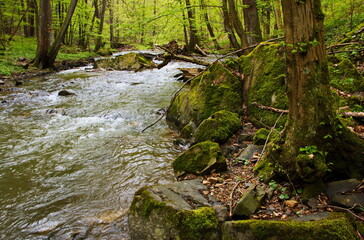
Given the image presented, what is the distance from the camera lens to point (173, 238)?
2.56 metres

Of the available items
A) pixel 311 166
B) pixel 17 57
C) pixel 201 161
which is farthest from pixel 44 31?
pixel 311 166

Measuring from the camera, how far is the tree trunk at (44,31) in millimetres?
14023

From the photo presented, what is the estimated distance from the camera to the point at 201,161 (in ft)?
13.6

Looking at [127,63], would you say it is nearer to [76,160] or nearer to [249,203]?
[76,160]

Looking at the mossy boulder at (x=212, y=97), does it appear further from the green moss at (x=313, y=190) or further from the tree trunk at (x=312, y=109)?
the green moss at (x=313, y=190)

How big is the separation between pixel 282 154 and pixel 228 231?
3.92 ft

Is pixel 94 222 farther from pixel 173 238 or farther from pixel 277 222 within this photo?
pixel 277 222

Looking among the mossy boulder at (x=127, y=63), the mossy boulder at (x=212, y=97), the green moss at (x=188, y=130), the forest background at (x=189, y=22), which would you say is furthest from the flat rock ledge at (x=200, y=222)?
the mossy boulder at (x=127, y=63)

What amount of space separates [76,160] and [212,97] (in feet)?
11.8

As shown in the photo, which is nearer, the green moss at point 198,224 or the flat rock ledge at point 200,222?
the flat rock ledge at point 200,222

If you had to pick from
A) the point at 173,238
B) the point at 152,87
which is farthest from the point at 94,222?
the point at 152,87

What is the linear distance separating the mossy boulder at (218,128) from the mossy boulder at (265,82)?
63 cm

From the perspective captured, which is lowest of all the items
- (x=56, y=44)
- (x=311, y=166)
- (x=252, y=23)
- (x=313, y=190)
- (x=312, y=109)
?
(x=313, y=190)

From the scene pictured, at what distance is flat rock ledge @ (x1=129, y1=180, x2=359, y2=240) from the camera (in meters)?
2.05
